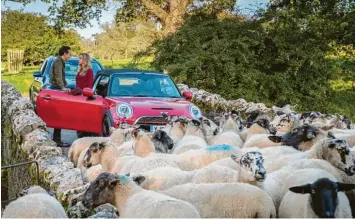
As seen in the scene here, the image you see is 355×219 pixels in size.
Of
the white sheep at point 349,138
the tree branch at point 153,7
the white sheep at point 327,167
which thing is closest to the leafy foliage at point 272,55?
the tree branch at point 153,7

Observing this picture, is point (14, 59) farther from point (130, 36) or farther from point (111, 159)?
point (130, 36)

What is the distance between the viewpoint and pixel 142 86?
10.9 metres

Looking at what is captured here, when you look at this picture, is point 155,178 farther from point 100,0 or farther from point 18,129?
point 100,0

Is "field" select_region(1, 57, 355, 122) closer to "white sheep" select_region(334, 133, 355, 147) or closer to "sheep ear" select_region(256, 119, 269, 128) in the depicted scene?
"sheep ear" select_region(256, 119, 269, 128)

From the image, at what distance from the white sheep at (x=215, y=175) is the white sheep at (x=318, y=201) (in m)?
0.42

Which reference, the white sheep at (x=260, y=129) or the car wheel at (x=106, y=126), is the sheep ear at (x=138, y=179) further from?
the car wheel at (x=106, y=126)

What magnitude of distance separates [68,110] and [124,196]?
19.7 feet

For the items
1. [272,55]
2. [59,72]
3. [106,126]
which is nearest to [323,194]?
[106,126]

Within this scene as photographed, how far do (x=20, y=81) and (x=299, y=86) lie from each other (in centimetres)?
937

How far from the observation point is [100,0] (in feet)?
64.5

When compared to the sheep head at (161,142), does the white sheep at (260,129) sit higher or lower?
higher

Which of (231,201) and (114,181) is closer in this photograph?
(231,201)

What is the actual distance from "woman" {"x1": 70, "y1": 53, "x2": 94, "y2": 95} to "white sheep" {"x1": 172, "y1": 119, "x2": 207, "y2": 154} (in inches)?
88.7

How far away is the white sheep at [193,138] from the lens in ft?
26.7
